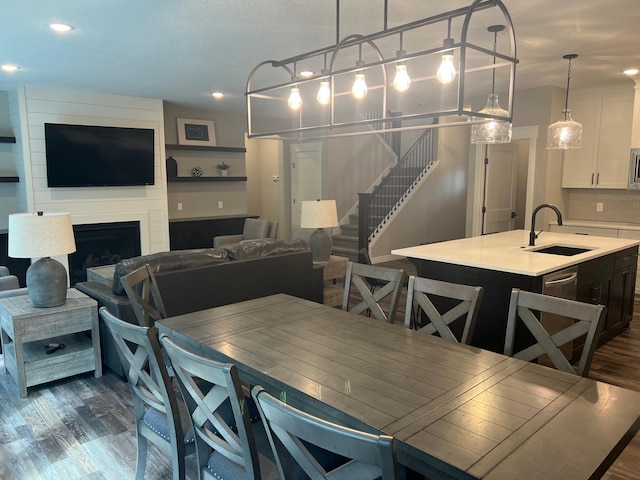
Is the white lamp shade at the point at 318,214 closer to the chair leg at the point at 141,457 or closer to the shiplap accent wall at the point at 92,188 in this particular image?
the shiplap accent wall at the point at 92,188

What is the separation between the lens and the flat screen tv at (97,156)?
5859 mm

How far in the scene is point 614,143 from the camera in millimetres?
6066

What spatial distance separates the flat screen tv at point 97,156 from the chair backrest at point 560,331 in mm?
5664

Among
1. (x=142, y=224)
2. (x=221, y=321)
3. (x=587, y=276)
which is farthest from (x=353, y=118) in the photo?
(x=221, y=321)

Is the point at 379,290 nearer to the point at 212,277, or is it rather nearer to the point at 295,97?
the point at 295,97

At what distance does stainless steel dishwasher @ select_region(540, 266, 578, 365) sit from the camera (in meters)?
3.24

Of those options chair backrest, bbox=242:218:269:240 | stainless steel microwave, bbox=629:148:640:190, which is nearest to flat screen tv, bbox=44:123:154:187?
chair backrest, bbox=242:218:269:240

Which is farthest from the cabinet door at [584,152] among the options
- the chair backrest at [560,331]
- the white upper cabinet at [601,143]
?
the chair backrest at [560,331]

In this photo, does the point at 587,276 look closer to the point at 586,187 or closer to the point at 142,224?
the point at 586,187

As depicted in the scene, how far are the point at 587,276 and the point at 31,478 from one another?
4.03 meters

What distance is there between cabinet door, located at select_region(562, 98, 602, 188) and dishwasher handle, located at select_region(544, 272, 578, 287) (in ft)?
11.0

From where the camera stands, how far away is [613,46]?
4145mm

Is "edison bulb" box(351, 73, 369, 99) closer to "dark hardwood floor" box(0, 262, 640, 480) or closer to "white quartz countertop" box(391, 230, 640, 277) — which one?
"dark hardwood floor" box(0, 262, 640, 480)

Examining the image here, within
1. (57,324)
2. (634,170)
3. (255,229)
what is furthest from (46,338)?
(634,170)
